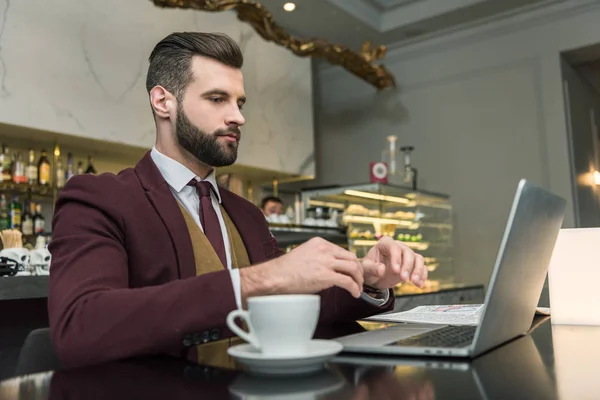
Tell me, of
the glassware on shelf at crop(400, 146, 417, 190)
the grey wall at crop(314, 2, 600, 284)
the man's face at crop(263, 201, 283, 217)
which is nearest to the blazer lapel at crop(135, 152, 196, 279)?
the man's face at crop(263, 201, 283, 217)

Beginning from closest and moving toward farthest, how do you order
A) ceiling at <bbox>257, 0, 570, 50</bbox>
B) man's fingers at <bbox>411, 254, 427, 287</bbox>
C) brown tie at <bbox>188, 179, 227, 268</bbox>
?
man's fingers at <bbox>411, 254, 427, 287</bbox> < brown tie at <bbox>188, 179, 227, 268</bbox> < ceiling at <bbox>257, 0, 570, 50</bbox>

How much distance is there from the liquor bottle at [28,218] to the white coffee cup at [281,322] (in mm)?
3184

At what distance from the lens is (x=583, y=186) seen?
5047mm

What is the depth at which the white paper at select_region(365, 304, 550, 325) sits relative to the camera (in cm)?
100

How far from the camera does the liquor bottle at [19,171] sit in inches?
131

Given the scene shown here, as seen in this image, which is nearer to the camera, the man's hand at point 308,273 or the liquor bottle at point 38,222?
the man's hand at point 308,273

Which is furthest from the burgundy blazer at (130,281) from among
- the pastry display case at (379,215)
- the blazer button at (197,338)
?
the pastry display case at (379,215)

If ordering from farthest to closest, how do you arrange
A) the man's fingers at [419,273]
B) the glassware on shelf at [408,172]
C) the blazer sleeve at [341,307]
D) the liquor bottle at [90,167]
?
the glassware on shelf at [408,172], the liquor bottle at [90,167], the blazer sleeve at [341,307], the man's fingers at [419,273]

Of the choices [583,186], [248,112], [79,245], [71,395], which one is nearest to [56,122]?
[248,112]

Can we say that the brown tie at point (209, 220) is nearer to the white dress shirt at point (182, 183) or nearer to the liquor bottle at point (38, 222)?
the white dress shirt at point (182, 183)

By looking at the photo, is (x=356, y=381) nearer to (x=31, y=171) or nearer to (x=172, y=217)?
(x=172, y=217)

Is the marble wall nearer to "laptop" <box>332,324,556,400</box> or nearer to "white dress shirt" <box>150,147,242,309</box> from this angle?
"white dress shirt" <box>150,147,242,309</box>

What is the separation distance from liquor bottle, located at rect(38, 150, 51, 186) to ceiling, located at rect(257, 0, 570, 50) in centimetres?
220

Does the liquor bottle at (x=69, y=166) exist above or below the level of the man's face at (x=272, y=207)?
above
